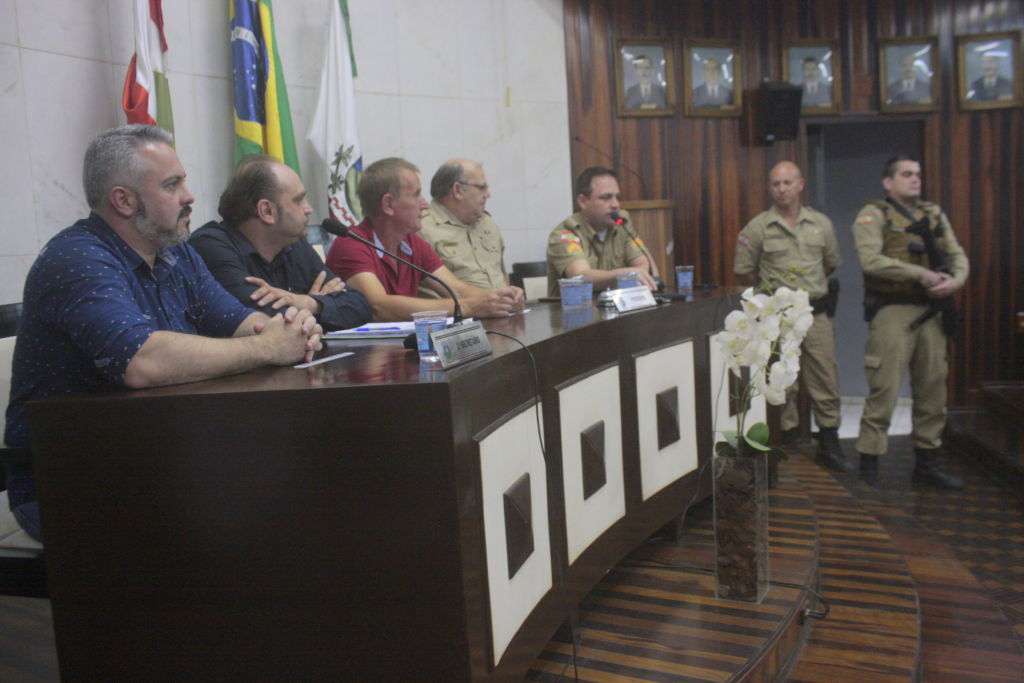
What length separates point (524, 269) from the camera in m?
4.39

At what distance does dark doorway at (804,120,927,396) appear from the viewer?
5.93m

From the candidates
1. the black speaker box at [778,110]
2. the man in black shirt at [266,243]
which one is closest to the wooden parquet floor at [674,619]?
the man in black shirt at [266,243]

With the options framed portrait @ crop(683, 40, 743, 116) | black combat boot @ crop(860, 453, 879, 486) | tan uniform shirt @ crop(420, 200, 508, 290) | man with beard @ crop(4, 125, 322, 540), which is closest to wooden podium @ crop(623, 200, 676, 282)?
framed portrait @ crop(683, 40, 743, 116)

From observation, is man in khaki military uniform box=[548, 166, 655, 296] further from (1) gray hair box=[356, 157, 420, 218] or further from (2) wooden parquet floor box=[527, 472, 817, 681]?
(2) wooden parquet floor box=[527, 472, 817, 681]

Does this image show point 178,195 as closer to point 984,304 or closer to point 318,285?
point 318,285

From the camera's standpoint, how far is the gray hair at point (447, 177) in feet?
10.3

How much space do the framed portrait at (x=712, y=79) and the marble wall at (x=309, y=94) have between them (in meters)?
0.77

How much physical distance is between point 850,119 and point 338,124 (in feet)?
10.3

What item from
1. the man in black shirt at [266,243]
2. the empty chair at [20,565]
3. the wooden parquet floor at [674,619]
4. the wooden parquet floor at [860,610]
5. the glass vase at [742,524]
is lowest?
the wooden parquet floor at [860,610]

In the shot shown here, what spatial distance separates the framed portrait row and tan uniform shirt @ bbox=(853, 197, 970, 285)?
139 centimetres

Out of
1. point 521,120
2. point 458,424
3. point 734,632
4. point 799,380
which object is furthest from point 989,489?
point 458,424

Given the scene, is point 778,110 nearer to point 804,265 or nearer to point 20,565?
point 804,265

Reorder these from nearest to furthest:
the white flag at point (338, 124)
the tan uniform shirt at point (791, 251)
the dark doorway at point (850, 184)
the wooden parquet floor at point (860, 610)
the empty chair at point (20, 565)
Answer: the empty chair at point (20, 565)
the wooden parquet floor at point (860, 610)
the white flag at point (338, 124)
the tan uniform shirt at point (791, 251)
the dark doorway at point (850, 184)

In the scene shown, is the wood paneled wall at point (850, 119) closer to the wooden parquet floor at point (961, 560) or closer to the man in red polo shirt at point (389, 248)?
the wooden parquet floor at point (961, 560)
